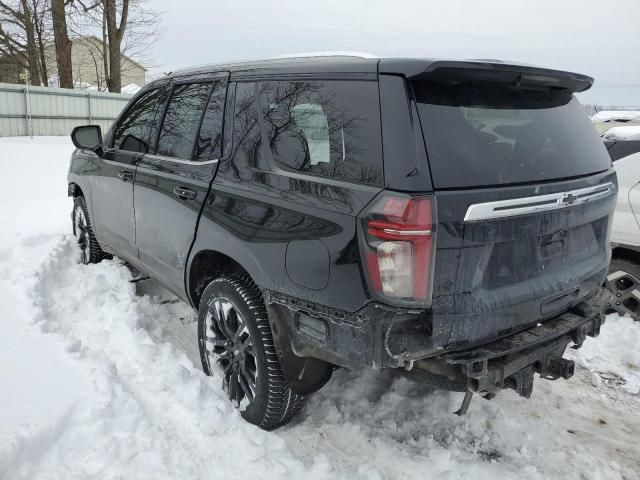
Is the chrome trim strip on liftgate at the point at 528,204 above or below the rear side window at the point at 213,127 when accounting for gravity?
below

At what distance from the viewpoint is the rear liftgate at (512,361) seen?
218 cm

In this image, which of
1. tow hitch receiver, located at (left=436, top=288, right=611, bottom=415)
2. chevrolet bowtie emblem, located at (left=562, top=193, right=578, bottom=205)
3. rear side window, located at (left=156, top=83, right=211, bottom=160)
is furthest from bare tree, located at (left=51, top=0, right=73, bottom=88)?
tow hitch receiver, located at (left=436, top=288, right=611, bottom=415)

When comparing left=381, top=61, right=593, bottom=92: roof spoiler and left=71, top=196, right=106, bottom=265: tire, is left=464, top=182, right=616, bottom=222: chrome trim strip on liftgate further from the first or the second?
left=71, top=196, right=106, bottom=265: tire

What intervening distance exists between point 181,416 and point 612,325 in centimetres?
348

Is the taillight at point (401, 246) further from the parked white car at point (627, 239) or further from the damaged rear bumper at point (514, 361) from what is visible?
the parked white car at point (627, 239)

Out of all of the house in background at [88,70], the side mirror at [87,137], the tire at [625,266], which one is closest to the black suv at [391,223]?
the tire at [625,266]

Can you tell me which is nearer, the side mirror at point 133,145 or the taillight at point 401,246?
the taillight at point 401,246

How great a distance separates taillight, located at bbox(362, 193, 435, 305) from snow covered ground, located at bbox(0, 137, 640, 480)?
1.08 metres

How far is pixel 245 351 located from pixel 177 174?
1.19 metres

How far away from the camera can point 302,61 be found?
2.65 meters

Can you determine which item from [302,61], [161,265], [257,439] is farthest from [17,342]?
[302,61]

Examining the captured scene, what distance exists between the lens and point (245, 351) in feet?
9.32

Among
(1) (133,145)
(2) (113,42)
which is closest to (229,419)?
(1) (133,145)

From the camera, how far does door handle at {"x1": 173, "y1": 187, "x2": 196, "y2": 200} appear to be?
10.1 ft
